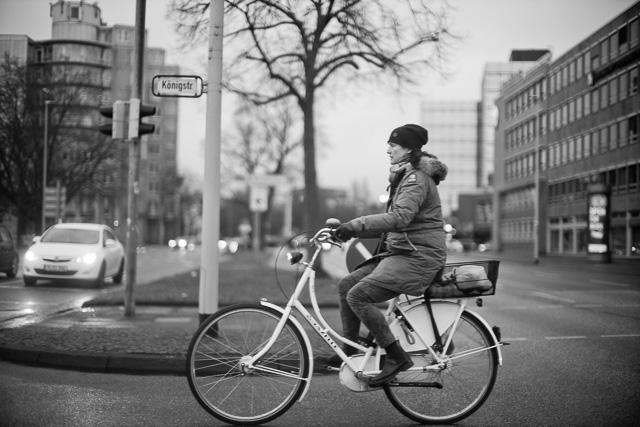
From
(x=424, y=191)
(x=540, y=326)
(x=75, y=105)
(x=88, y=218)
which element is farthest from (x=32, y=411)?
(x=88, y=218)

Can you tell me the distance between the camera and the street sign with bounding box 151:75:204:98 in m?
7.10

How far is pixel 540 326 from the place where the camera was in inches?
351

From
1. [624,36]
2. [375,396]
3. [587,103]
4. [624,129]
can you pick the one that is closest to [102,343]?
[375,396]

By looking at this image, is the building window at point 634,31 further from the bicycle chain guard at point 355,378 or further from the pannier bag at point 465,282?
the bicycle chain guard at point 355,378

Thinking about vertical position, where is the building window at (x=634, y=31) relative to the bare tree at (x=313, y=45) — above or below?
below

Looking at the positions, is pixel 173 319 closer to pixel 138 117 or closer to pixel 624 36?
pixel 138 117

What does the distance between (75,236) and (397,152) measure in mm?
11619

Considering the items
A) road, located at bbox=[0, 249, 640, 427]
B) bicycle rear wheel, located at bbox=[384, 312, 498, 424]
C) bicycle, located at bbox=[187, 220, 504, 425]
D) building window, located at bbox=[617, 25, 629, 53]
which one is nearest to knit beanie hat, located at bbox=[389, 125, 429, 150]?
bicycle, located at bbox=[187, 220, 504, 425]

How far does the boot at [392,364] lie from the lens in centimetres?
399

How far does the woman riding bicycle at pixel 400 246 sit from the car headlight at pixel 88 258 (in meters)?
10.5

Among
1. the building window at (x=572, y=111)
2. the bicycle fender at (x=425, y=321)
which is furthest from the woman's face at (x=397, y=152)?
the building window at (x=572, y=111)

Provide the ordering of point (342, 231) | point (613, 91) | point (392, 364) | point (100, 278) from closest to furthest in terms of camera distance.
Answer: point (342, 231) → point (392, 364) → point (613, 91) → point (100, 278)

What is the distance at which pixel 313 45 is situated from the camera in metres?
17.4

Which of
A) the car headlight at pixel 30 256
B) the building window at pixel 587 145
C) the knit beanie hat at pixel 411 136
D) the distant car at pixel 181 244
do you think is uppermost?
the building window at pixel 587 145
